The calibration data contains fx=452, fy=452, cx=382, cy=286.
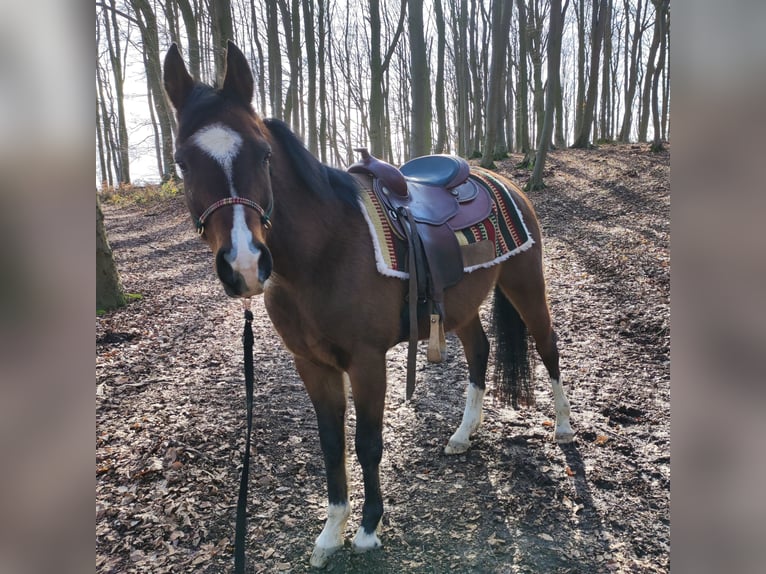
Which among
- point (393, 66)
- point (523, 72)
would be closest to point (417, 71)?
point (523, 72)

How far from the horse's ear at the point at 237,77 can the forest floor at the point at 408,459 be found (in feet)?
7.98

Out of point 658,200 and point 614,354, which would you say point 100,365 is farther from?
point 658,200

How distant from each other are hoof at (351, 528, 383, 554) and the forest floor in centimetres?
6

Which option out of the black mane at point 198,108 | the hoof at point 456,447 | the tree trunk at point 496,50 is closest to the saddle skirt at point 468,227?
the black mane at point 198,108

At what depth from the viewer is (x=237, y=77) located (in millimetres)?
2039

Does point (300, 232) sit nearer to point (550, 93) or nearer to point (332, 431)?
point (332, 431)

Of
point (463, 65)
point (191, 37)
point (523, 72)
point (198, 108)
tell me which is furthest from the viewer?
point (463, 65)

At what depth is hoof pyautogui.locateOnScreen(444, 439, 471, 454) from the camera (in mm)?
3420

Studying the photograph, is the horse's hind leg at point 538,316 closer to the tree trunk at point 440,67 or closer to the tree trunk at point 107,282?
the tree trunk at point 107,282

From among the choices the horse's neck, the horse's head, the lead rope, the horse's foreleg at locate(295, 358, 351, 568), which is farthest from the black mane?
the horse's foreleg at locate(295, 358, 351, 568)

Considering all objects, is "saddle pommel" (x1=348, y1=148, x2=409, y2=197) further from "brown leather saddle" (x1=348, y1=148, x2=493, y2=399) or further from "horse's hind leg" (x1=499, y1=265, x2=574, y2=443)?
"horse's hind leg" (x1=499, y1=265, x2=574, y2=443)

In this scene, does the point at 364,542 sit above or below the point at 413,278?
below

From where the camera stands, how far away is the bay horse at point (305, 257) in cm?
180

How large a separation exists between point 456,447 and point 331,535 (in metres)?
1.22
